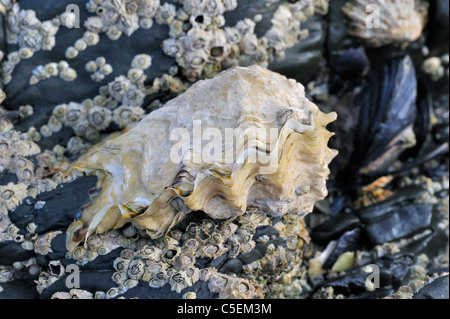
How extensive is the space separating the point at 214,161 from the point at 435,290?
4.97 feet

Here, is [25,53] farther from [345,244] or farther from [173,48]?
[345,244]

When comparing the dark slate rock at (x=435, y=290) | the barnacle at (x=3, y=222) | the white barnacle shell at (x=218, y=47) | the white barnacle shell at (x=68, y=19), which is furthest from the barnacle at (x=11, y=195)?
the dark slate rock at (x=435, y=290)

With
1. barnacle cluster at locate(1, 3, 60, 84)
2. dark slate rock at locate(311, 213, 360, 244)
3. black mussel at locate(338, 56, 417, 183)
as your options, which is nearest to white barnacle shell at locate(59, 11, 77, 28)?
barnacle cluster at locate(1, 3, 60, 84)

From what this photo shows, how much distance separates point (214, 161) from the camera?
1993mm

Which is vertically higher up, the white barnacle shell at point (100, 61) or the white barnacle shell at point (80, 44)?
the white barnacle shell at point (80, 44)

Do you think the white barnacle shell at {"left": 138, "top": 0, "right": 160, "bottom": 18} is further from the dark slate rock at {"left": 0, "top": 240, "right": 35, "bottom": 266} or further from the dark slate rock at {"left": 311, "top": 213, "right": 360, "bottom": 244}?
the dark slate rock at {"left": 311, "top": 213, "right": 360, "bottom": 244}

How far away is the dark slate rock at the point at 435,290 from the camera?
2.45 m

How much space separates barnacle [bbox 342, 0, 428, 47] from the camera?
10.2 feet

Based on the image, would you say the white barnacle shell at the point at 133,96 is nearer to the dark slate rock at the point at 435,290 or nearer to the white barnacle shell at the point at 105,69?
the white barnacle shell at the point at 105,69

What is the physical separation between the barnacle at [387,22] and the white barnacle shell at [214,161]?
112cm

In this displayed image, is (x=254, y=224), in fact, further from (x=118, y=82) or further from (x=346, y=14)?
(x=346, y=14)

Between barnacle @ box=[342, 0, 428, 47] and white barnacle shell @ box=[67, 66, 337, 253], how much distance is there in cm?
112

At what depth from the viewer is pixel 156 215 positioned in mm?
2090
